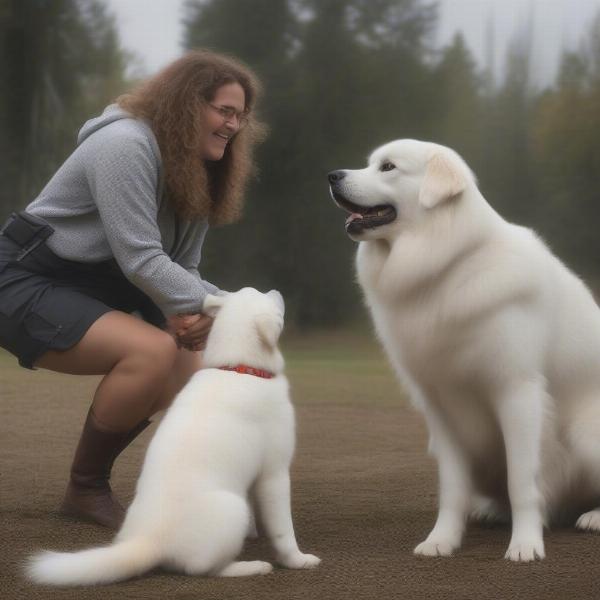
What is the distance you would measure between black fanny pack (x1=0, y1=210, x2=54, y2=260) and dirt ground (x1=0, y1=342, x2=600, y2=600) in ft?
2.76

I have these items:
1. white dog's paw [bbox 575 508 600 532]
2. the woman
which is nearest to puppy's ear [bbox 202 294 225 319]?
the woman

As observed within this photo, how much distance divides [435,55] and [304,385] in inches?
169

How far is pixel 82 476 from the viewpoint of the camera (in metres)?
3.00

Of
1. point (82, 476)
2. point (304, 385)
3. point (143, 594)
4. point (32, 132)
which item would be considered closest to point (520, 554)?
point (143, 594)

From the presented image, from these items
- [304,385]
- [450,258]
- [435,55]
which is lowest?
[304,385]

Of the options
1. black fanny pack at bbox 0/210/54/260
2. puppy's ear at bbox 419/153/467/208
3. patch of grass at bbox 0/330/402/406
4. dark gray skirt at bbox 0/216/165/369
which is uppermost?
puppy's ear at bbox 419/153/467/208

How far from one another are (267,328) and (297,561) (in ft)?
1.91

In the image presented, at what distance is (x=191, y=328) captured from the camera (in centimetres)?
273

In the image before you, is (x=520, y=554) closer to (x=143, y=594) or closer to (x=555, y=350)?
(x=555, y=350)

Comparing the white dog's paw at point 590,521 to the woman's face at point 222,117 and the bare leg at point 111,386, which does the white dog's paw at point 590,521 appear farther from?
the woman's face at point 222,117

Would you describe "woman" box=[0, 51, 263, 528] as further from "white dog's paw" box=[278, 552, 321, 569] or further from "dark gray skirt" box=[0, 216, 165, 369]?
"white dog's paw" box=[278, 552, 321, 569]

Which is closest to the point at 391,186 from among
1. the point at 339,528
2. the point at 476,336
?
the point at 476,336

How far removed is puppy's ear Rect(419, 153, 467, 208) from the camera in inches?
104

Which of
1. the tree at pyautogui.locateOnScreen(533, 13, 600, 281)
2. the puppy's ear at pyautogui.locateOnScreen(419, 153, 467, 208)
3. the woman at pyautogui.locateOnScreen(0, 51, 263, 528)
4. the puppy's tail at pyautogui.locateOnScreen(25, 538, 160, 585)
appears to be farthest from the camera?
the tree at pyautogui.locateOnScreen(533, 13, 600, 281)
